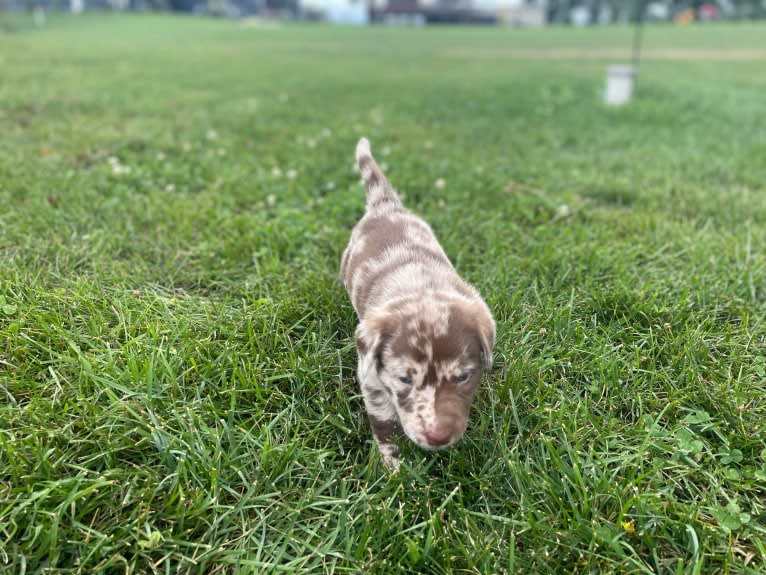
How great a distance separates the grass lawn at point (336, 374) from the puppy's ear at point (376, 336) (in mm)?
366

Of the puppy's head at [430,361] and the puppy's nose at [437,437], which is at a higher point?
the puppy's head at [430,361]

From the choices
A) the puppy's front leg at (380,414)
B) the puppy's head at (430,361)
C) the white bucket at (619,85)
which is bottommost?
the puppy's front leg at (380,414)

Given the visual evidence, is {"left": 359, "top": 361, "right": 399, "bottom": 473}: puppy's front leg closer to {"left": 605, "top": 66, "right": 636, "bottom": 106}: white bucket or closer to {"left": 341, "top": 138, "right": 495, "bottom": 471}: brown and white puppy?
{"left": 341, "top": 138, "right": 495, "bottom": 471}: brown and white puppy

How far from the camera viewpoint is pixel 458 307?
2334 mm

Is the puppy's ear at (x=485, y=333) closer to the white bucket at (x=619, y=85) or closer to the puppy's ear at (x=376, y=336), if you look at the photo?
the puppy's ear at (x=376, y=336)

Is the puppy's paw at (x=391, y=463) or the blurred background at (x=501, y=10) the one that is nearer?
the puppy's paw at (x=391, y=463)

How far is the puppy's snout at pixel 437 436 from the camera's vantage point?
2031 mm

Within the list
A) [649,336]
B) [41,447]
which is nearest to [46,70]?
[41,447]

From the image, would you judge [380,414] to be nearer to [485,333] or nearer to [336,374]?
[336,374]

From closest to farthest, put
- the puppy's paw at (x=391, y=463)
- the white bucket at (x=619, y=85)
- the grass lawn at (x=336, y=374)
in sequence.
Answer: the grass lawn at (x=336, y=374)
the puppy's paw at (x=391, y=463)
the white bucket at (x=619, y=85)

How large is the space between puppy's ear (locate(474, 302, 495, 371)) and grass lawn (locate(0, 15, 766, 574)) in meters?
0.31

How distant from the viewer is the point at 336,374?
2.66 meters

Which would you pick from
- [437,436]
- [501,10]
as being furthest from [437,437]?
[501,10]

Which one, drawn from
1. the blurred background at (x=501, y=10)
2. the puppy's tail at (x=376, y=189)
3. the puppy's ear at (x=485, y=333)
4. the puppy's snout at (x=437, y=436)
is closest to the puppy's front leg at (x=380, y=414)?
the puppy's snout at (x=437, y=436)
